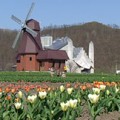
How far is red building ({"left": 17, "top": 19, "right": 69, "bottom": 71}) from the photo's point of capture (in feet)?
177

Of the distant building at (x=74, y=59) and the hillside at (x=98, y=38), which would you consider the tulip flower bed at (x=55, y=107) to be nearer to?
the distant building at (x=74, y=59)

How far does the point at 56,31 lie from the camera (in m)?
147

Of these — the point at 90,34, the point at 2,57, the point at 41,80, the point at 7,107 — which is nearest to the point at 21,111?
the point at 7,107

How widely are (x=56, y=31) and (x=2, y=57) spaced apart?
1182 inches

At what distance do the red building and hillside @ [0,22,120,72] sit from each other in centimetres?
6028

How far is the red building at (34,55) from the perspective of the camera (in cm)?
5403

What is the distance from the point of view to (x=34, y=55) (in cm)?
5478

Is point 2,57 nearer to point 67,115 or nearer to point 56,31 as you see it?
point 56,31

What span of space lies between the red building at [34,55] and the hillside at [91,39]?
6028 cm

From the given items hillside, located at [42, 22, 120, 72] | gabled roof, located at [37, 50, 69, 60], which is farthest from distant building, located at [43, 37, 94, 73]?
hillside, located at [42, 22, 120, 72]

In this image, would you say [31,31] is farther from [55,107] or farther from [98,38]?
[98,38]

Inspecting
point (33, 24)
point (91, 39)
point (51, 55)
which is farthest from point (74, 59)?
point (91, 39)

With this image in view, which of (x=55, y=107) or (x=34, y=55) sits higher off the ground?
(x=34, y=55)

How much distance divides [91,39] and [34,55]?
84049mm
